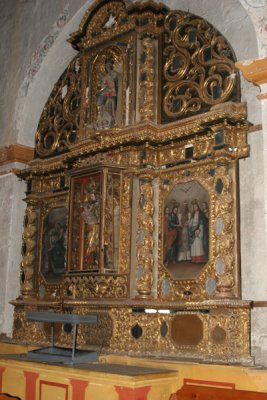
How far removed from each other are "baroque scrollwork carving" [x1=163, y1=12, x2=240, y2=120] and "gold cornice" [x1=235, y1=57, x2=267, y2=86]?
0.99 m

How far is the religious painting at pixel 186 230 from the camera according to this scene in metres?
7.98

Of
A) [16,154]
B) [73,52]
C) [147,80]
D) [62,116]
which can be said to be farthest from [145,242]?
[73,52]

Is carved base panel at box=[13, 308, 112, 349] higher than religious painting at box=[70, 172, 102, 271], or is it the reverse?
religious painting at box=[70, 172, 102, 271]

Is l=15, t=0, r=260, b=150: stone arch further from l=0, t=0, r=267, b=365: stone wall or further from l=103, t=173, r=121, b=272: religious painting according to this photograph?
l=103, t=173, r=121, b=272: religious painting

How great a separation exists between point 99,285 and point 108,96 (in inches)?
118

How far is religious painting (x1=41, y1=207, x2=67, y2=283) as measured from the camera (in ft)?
32.3

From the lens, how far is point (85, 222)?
9.03m

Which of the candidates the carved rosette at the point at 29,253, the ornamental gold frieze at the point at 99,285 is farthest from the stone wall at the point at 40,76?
the ornamental gold frieze at the point at 99,285

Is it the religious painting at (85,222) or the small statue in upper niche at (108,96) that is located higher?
the small statue in upper niche at (108,96)

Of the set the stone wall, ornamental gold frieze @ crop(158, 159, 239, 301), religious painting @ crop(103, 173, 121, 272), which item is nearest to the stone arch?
the stone wall

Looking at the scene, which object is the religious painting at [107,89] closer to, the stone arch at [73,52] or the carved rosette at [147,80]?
the carved rosette at [147,80]

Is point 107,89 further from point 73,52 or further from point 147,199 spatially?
point 147,199

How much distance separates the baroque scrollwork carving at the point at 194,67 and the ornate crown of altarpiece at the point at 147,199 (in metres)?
0.02

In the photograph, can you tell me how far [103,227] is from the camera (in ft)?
28.0
